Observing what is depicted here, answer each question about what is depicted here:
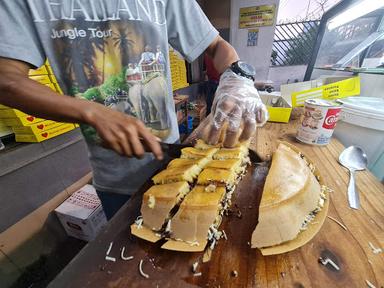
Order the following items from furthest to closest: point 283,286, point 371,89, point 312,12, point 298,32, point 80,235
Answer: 1. point 298,32
2. point 312,12
3. point 80,235
4. point 371,89
5. point 283,286

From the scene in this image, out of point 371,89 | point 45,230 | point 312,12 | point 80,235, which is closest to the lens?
point 371,89

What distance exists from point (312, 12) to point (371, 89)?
3925mm

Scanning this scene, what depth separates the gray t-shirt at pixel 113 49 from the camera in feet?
2.50

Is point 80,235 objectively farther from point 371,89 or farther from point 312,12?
point 312,12

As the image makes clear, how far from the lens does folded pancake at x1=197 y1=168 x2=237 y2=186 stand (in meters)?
0.86

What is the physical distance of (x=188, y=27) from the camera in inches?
41.2

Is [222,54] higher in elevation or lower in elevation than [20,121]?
higher

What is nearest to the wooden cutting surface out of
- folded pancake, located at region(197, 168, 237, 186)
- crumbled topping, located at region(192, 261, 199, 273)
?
crumbled topping, located at region(192, 261, 199, 273)

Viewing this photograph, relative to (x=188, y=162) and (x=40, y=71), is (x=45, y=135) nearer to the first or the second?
(x=40, y=71)

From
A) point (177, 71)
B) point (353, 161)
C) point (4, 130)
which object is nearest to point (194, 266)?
point (353, 161)

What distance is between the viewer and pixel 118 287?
2.00ft

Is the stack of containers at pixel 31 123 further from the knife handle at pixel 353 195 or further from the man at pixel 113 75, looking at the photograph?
the knife handle at pixel 353 195

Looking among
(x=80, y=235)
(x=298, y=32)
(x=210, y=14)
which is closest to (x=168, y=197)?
(x=80, y=235)

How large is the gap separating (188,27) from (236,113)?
0.57m
